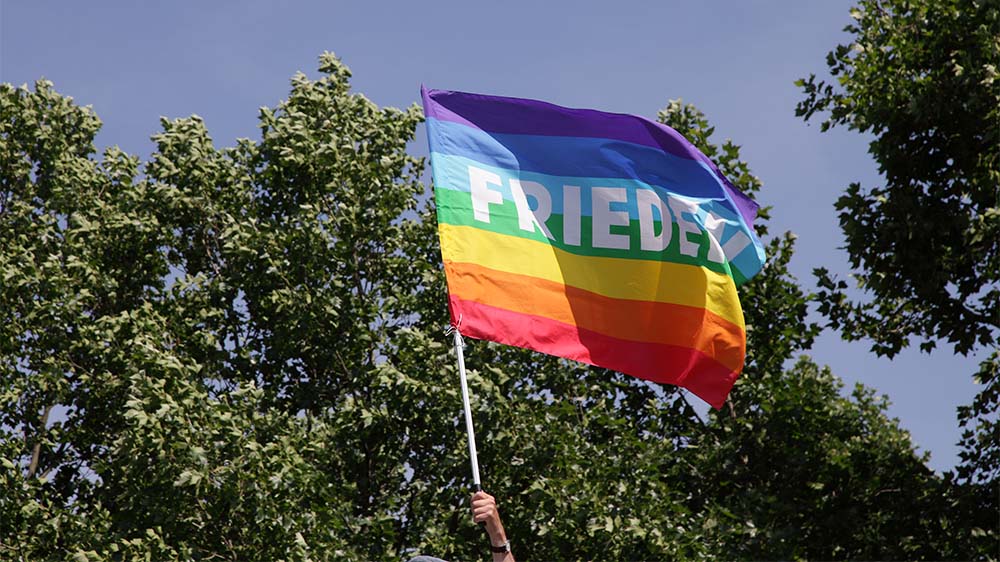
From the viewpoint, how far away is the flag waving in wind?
10.7m

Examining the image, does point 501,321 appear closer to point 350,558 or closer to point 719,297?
point 719,297

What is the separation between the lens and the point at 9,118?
27.3 metres

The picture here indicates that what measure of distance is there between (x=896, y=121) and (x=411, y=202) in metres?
8.24

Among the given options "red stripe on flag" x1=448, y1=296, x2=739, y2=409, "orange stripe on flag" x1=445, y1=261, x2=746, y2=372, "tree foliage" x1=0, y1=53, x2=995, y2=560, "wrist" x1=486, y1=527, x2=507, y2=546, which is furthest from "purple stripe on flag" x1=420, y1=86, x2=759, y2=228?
"tree foliage" x1=0, y1=53, x2=995, y2=560

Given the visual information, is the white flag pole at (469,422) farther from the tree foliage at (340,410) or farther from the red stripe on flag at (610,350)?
the tree foliage at (340,410)

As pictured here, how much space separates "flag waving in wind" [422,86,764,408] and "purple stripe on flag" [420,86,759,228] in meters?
0.01

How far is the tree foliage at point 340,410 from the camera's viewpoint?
18453 millimetres

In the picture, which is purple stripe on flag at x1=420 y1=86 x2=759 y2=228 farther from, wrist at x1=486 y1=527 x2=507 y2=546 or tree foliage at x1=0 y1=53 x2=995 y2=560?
tree foliage at x1=0 y1=53 x2=995 y2=560

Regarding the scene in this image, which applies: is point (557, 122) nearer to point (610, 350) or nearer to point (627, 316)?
point (627, 316)

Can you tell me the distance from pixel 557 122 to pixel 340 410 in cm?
1023

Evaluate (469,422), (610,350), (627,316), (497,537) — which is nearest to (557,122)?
(627,316)

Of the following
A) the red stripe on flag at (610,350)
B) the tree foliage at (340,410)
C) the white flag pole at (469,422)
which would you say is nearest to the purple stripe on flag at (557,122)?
the red stripe on flag at (610,350)

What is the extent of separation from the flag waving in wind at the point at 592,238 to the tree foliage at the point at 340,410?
7583mm

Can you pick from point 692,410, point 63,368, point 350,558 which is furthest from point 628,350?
point 63,368
